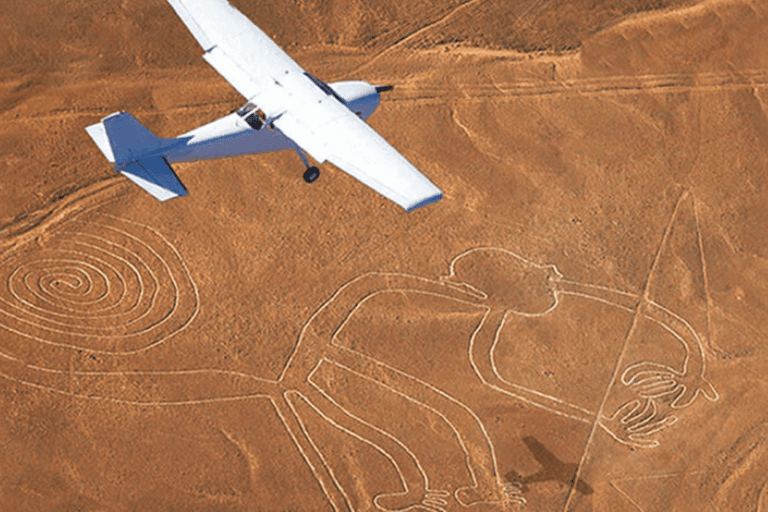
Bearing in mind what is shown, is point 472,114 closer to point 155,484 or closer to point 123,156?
point 123,156

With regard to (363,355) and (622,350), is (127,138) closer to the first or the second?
(363,355)

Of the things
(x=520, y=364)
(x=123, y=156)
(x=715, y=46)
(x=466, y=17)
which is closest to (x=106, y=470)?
(x=123, y=156)

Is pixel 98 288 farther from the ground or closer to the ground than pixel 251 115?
closer to the ground

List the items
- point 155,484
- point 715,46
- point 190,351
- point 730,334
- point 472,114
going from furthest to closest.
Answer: point 715,46
point 472,114
point 730,334
point 190,351
point 155,484

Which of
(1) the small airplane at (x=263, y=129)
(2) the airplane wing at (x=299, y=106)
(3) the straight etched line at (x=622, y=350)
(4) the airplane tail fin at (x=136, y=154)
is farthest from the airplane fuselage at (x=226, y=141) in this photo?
(3) the straight etched line at (x=622, y=350)

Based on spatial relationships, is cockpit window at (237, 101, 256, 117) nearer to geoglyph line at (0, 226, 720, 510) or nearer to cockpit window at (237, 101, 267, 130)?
cockpit window at (237, 101, 267, 130)

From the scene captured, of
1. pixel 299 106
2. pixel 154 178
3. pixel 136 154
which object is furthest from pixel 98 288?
pixel 299 106
